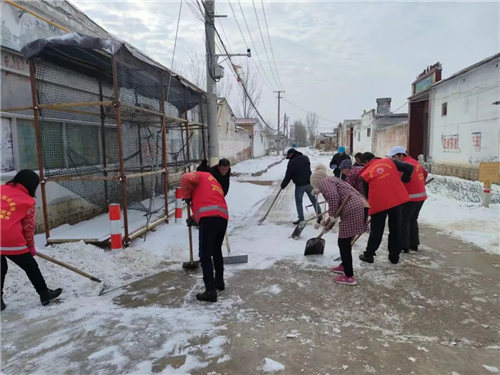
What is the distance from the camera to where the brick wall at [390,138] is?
58.5 ft

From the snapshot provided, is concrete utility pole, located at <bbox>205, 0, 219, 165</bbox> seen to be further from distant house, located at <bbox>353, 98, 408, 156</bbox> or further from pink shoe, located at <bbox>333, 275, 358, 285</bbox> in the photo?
distant house, located at <bbox>353, 98, 408, 156</bbox>

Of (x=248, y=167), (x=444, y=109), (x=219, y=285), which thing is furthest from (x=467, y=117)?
(x=248, y=167)

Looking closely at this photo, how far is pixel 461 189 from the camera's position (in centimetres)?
959

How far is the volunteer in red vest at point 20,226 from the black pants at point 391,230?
12.9 feet

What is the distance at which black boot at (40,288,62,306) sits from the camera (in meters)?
3.56

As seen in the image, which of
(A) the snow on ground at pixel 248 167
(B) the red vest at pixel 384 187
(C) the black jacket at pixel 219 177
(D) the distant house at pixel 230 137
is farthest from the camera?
(D) the distant house at pixel 230 137

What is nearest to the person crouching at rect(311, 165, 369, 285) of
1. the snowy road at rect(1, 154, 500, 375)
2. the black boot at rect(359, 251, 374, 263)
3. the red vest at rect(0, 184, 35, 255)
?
the snowy road at rect(1, 154, 500, 375)

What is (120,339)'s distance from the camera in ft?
9.62

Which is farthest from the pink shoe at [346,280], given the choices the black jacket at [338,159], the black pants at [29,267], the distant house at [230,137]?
the distant house at [230,137]

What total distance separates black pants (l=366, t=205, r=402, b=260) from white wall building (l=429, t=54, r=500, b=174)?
20.9ft

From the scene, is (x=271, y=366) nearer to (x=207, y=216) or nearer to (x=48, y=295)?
(x=207, y=216)

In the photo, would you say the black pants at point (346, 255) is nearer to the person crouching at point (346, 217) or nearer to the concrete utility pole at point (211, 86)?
the person crouching at point (346, 217)

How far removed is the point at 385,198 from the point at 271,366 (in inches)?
112

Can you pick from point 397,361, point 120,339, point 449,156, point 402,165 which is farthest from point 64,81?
point 449,156
